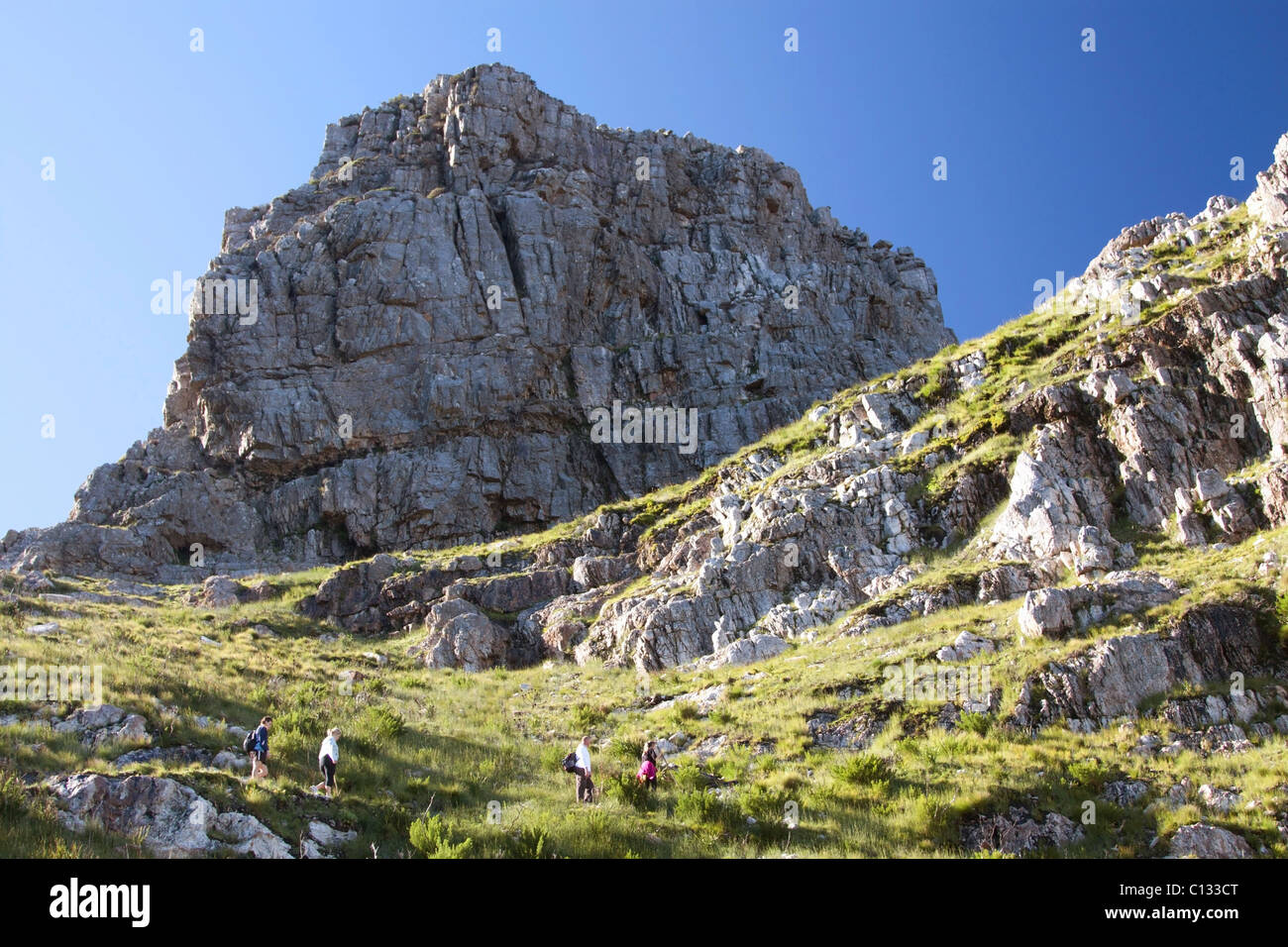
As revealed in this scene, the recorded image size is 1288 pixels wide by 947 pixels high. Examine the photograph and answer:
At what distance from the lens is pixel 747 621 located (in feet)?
81.3

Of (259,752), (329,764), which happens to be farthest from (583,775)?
(259,752)

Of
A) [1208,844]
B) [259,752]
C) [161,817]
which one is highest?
[259,752]

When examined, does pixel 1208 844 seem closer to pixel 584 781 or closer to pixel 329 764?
pixel 584 781

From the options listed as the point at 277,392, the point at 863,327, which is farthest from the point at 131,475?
the point at 863,327

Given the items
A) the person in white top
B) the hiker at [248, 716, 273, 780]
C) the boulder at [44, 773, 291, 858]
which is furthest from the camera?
the person in white top

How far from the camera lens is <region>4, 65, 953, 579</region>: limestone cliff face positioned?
51000 millimetres

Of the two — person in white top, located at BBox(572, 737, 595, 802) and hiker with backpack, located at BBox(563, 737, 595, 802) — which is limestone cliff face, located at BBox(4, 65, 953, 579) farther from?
person in white top, located at BBox(572, 737, 595, 802)

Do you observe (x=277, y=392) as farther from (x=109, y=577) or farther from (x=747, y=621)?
(x=747, y=621)

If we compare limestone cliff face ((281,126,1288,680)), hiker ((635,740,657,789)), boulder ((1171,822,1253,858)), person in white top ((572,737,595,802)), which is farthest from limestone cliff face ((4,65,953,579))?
boulder ((1171,822,1253,858))

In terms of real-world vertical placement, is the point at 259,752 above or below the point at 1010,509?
below

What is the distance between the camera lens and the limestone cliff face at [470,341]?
5100 centimetres

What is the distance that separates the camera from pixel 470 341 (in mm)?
56656

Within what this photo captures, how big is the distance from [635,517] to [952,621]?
55.6 feet

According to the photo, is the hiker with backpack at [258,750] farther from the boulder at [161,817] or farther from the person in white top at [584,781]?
the person in white top at [584,781]
